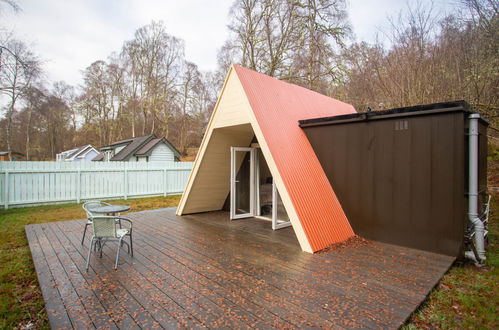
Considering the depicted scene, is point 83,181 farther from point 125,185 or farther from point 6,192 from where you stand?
point 6,192

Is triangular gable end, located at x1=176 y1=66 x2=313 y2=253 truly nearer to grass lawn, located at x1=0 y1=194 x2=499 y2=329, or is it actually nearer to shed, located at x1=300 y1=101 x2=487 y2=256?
shed, located at x1=300 y1=101 x2=487 y2=256

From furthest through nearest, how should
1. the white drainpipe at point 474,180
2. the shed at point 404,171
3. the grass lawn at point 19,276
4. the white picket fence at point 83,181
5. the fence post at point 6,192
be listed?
the white picket fence at point 83,181 → the fence post at point 6,192 → the shed at point 404,171 → the white drainpipe at point 474,180 → the grass lawn at point 19,276

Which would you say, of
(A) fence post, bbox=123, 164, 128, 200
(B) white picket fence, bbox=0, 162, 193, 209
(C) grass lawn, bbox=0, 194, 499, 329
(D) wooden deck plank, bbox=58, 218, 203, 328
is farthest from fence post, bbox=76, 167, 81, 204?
(D) wooden deck plank, bbox=58, 218, 203, 328

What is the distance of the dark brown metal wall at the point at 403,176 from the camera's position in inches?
153

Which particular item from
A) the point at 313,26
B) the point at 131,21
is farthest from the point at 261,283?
the point at 131,21

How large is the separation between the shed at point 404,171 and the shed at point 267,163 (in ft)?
1.43

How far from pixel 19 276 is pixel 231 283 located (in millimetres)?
2944

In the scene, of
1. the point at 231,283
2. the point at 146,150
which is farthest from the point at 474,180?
the point at 146,150

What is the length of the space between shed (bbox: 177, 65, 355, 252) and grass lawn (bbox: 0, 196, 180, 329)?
330cm

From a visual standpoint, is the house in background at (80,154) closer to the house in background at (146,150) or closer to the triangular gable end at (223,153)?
the house in background at (146,150)

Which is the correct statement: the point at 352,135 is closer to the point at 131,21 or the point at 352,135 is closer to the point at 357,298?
the point at 357,298

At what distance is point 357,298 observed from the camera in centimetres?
262

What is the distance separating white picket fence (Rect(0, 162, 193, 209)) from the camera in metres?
8.13

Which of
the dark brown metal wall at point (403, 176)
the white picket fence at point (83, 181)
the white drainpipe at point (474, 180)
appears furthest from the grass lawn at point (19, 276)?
the white drainpipe at point (474, 180)
